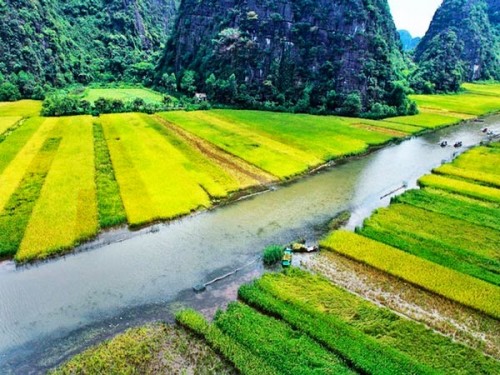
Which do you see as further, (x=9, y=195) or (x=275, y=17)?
(x=275, y=17)

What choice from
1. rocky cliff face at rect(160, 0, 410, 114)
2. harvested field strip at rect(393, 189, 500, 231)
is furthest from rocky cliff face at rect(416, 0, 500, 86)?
harvested field strip at rect(393, 189, 500, 231)

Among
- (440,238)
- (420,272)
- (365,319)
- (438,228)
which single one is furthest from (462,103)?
(365,319)

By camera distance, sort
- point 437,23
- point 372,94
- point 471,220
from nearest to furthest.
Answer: point 471,220 < point 372,94 < point 437,23

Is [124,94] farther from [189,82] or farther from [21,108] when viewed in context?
[21,108]

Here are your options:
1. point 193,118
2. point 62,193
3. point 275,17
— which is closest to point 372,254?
point 62,193

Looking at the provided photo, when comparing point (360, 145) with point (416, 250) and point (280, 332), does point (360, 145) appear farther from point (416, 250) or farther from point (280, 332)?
point (280, 332)
